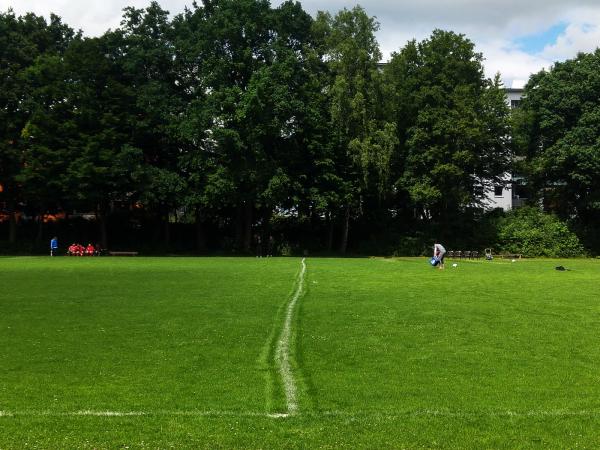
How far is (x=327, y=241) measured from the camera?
5447cm

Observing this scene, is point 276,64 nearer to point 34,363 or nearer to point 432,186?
point 432,186

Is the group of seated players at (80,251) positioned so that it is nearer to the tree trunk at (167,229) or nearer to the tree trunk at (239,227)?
the tree trunk at (167,229)

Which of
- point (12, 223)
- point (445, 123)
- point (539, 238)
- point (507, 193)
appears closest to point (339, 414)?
point (445, 123)

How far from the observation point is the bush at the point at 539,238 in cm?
4959

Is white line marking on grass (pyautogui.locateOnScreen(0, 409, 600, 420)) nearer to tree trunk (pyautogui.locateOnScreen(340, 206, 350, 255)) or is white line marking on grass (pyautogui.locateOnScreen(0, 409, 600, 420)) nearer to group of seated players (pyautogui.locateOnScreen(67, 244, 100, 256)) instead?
group of seated players (pyautogui.locateOnScreen(67, 244, 100, 256))

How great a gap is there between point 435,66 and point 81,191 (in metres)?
33.1

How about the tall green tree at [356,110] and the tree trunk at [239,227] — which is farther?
the tree trunk at [239,227]

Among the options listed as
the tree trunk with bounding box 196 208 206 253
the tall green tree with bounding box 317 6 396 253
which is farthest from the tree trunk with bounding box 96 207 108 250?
the tall green tree with bounding box 317 6 396 253

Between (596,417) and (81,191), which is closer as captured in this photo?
(596,417)

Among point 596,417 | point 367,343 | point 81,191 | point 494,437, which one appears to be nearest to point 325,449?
point 494,437

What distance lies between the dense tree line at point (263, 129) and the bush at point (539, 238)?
9.77ft

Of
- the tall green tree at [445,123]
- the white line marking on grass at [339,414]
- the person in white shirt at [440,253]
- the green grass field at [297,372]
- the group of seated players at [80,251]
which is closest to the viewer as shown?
the green grass field at [297,372]

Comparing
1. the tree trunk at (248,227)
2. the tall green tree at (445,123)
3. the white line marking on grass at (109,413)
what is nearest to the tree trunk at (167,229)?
the tree trunk at (248,227)

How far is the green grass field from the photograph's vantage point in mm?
5863
